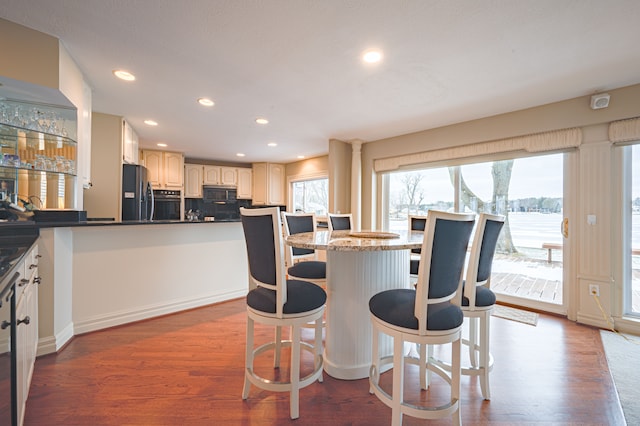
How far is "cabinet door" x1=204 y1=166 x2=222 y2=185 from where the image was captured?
622 cm

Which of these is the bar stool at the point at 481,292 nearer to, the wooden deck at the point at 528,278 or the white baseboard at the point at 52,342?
the wooden deck at the point at 528,278

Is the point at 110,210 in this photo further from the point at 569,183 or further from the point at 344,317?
the point at 569,183

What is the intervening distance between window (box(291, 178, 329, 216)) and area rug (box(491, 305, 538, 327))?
3.66 m

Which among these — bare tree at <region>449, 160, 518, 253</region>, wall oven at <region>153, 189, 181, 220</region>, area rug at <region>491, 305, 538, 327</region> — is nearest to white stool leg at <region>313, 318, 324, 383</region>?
area rug at <region>491, 305, 538, 327</region>

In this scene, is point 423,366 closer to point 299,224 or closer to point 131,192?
point 299,224

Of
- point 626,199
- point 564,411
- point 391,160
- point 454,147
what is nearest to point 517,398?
point 564,411

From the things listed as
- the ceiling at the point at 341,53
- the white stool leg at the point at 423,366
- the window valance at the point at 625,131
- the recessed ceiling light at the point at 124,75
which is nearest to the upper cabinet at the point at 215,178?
the ceiling at the point at 341,53

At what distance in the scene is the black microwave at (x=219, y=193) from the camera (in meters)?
6.18

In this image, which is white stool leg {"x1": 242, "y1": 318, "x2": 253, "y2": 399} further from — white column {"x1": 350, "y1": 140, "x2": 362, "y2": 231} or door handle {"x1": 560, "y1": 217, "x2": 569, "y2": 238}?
door handle {"x1": 560, "y1": 217, "x2": 569, "y2": 238}

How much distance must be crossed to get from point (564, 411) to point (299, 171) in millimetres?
5634

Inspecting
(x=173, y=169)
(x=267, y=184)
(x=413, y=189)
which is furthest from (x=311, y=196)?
(x=173, y=169)

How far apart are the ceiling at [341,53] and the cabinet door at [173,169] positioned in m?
2.13

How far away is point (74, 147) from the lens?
236cm

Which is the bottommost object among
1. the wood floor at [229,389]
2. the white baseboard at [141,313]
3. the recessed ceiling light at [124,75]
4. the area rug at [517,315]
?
the area rug at [517,315]
